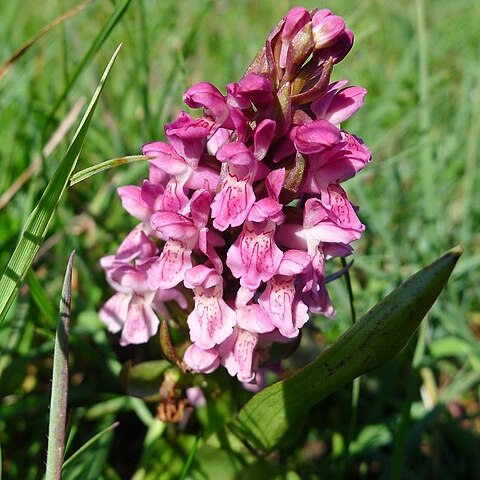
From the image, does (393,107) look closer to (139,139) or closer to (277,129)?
(139,139)

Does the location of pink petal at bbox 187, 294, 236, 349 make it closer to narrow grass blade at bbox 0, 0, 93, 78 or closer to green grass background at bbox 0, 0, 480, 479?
green grass background at bbox 0, 0, 480, 479

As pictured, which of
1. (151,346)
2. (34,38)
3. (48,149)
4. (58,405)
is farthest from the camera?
(48,149)

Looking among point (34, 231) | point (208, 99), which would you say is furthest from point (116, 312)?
point (208, 99)

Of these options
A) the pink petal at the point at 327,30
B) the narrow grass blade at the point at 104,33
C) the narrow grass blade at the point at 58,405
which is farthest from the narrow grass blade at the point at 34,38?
the narrow grass blade at the point at 58,405

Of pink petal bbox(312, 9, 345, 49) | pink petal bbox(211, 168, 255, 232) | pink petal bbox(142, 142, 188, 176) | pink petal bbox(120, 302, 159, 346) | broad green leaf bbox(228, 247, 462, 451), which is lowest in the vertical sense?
broad green leaf bbox(228, 247, 462, 451)

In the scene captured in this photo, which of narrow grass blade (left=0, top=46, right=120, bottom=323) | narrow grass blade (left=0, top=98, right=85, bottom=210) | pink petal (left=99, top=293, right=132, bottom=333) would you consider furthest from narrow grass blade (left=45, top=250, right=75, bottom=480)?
narrow grass blade (left=0, top=98, right=85, bottom=210)

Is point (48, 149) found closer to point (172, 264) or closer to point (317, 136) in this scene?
point (172, 264)

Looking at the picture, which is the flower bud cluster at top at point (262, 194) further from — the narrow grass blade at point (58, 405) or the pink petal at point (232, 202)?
the narrow grass blade at point (58, 405)
